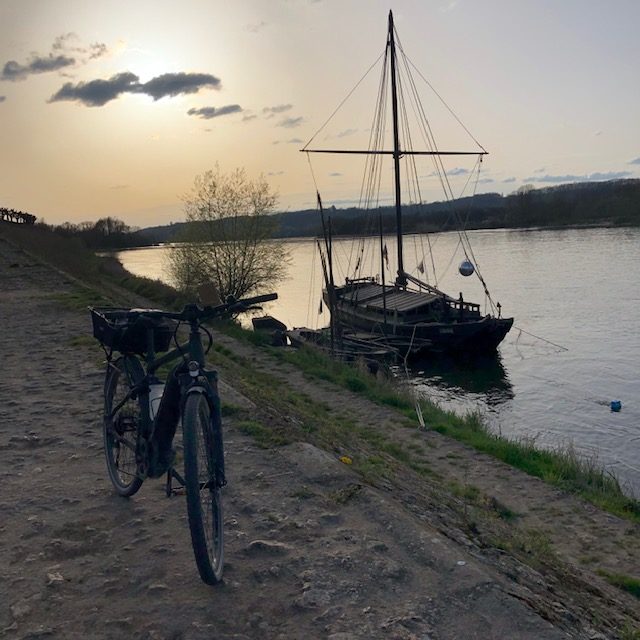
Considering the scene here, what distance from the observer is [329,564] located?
12.3 feet

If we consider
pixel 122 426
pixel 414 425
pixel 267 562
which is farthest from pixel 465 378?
pixel 267 562

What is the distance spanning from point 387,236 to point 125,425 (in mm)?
90459

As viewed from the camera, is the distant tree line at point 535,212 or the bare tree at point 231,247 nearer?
the bare tree at point 231,247

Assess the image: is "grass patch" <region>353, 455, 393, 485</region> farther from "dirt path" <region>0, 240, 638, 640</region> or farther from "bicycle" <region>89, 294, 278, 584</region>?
"bicycle" <region>89, 294, 278, 584</region>

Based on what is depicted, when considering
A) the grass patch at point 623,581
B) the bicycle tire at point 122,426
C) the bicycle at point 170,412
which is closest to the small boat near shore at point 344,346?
the grass patch at point 623,581

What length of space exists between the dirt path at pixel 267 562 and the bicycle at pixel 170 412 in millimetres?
310

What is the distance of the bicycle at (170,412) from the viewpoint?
3314 mm

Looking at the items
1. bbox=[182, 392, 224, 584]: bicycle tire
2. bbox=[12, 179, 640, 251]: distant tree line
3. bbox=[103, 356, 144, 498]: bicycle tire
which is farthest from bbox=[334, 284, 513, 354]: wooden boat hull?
bbox=[12, 179, 640, 251]: distant tree line

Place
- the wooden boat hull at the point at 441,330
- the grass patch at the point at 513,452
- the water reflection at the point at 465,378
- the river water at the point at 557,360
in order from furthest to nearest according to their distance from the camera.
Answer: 1. the wooden boat hull at the point at 441,330
2. the water reflection at the point at 465,378
3. the river water at the point at 557,360
4. the grass patch at the point at 513,452

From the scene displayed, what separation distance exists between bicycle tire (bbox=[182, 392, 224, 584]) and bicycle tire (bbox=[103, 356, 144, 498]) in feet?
2.34

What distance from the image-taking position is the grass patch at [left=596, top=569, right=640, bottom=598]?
5.81 metres

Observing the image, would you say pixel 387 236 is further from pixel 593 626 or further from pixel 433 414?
pixel 593 626

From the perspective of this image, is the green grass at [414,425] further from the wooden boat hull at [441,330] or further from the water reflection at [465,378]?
the wooden boat hull at [441,330]

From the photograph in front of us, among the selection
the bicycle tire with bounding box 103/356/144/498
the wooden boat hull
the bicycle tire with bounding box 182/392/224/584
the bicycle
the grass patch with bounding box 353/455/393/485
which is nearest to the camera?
the bicycle tire with bounding box 182/392/224/584
